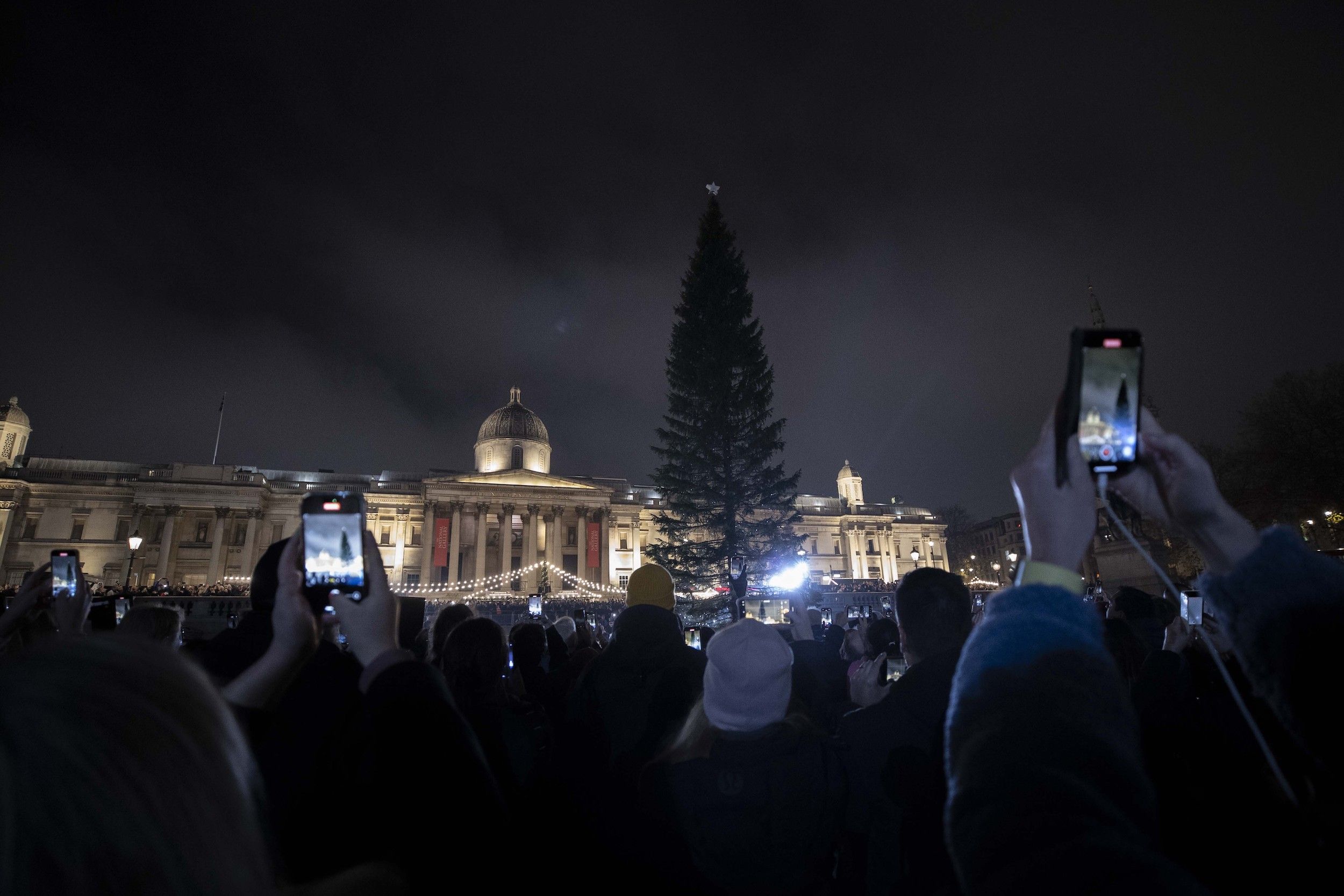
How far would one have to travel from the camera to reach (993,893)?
919 mm

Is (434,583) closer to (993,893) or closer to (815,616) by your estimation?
(815,616)

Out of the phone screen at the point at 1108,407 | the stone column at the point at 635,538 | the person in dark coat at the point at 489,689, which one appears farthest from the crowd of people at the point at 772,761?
the stone column at the point at 635,538

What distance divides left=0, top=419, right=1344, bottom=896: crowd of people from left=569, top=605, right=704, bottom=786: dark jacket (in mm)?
959

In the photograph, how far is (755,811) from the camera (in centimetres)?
264

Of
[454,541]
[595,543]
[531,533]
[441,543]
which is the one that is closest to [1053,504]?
[441,543]

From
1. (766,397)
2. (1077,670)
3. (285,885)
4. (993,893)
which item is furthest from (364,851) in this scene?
(766,397)

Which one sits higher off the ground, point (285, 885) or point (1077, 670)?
point (1077, 670)

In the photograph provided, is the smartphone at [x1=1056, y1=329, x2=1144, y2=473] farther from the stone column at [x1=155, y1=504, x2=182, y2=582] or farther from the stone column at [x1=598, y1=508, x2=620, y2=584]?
the stone column at [x1=155, y1=504, x2=182, y2=582]

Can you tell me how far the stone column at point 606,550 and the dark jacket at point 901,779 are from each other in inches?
2038

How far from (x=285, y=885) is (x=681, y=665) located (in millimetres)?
3396

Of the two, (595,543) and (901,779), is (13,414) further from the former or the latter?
(901,779)

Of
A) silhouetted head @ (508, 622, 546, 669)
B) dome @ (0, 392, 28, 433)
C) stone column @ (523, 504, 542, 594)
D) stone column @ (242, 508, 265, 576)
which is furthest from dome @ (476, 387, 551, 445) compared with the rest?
silhouetted head @ (508, 622, 546, 669)

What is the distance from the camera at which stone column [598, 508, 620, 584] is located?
5453 cm

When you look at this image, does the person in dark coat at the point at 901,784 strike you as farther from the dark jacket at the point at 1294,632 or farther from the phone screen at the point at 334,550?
the phone screen at the point at 334,550
